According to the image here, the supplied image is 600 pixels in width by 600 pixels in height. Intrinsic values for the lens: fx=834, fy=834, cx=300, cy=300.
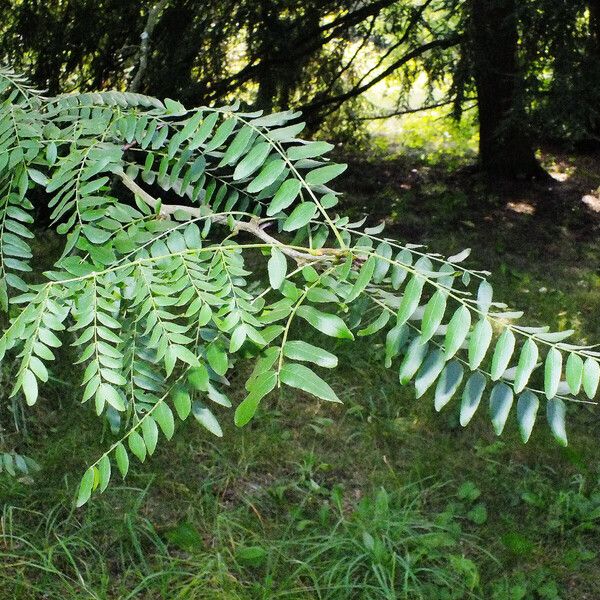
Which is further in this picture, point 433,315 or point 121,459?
point 121,459

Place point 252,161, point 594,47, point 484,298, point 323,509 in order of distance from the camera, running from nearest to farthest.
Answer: point 484,298, point 252,161, point 323,509, point 594,47

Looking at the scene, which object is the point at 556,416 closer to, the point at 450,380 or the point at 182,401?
the point at 450,380

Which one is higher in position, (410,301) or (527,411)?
(410,301)

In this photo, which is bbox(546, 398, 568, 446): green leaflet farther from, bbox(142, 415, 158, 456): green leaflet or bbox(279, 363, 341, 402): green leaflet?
bbox(142, 415, 158, 456): green leaflet

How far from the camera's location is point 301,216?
1.34 m

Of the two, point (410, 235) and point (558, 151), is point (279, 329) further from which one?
point (558, 151)

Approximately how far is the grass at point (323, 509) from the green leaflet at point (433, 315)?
1.65 meters

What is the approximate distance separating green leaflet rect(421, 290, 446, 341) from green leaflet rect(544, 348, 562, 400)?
0.54ft

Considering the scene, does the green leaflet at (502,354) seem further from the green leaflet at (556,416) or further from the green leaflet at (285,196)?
the green leaflet at (285,196)

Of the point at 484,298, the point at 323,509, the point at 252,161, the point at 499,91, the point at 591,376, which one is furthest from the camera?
the point at 499,91

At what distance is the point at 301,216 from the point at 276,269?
111mm

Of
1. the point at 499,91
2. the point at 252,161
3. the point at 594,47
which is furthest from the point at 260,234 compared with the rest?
the point at 499,91

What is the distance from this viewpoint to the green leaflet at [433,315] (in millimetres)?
1221

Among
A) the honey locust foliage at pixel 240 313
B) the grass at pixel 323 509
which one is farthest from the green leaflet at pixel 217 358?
the grass at pixel 323 509
